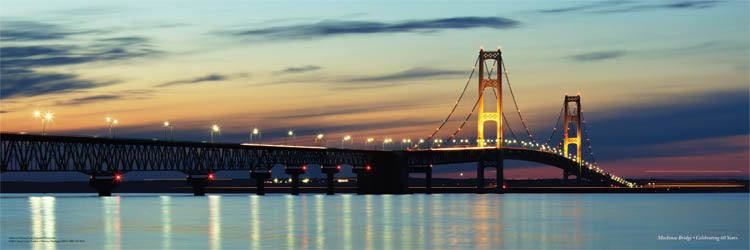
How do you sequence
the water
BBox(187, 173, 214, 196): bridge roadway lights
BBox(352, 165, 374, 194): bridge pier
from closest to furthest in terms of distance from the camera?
the water
BBox(187, 173, 214, 196): bridge roadway lights
BBox(352, 165, 374, 194): bridge pier

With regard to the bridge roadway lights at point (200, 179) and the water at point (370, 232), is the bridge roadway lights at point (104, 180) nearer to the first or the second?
the bridge roadway lights at point (200, 179)

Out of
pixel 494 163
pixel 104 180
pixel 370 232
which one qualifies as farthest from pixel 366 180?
pixel 370 232

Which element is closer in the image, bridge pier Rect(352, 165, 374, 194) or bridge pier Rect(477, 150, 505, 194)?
bridge pier Rect(477, 150, 505, 194)

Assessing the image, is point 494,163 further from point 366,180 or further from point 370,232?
point 370,232

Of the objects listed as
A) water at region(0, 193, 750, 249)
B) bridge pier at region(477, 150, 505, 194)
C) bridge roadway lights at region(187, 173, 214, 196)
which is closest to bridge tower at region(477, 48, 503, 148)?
bridge pier at region(477, 150, 505, 194)

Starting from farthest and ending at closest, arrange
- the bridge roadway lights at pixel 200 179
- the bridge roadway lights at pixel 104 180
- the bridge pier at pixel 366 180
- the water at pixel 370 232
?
the bridge pier at pixel 366 180
the bridge roadway lights at pixel 200 179
the bridge roadway lights at pixel 104 180
the water at pixel 370 232

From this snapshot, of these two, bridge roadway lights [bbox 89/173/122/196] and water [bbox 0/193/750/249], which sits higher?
bridge roadway lights [bbox 89/173/122/196]

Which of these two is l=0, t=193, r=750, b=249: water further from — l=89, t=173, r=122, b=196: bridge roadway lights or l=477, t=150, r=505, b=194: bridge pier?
l=477, t=150, r=505, b=194: bridge pier

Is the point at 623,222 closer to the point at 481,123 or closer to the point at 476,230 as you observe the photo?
the point at 476,230

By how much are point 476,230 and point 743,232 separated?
600 inches

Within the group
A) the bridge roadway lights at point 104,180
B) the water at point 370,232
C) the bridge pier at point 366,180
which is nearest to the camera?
A: the water at point 370,232

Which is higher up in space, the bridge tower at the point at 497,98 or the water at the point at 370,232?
the bridge tower at the point at 497,98

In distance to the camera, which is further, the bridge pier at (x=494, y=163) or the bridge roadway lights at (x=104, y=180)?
the bridge pier at (x=494, y=163)

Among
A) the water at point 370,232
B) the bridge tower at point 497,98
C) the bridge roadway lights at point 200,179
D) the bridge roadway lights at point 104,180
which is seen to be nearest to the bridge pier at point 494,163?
the bridge tower at point 497,98
